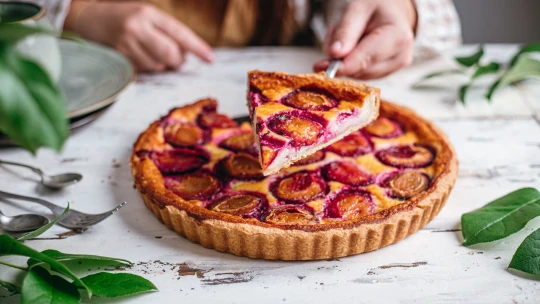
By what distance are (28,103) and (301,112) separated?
34.6 inches

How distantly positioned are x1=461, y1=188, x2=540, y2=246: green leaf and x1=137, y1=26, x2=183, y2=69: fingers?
1.33 m

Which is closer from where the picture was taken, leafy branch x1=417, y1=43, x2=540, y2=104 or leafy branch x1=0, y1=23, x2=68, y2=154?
leafy branch x1=0, y1=23, x2=68, y2=154

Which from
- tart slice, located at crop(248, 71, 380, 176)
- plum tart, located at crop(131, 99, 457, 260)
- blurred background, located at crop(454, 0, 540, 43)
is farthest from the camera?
blurred background, located at crop(454, 0, 540, 43)

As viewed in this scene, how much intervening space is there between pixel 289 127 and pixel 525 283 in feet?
2.06

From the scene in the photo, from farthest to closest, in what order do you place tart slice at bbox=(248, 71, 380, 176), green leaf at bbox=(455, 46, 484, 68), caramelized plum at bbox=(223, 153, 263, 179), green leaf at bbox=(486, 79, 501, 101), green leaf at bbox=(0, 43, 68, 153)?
1. green leaf at bbox=(455, 46, 484, 68)
2. green leaf at bbox=(486, 79, 501, 101)
3. caramelized plum at bbox=(223, 153, 263, 179)
4. tart slice at bbox=(248, 71, 380, 176)
5. green leaf at bbox=(0, 43, 68, 153)

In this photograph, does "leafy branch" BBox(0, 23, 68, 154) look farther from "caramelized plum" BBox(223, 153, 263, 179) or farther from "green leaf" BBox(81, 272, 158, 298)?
"caramelized plum" BBox(223, 153, 263, 179)

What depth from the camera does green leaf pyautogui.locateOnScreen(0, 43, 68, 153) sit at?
2.35ft

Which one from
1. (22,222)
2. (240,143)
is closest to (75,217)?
(22,222)

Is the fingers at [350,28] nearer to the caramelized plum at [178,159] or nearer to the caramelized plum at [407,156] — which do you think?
the caramelized plum at [407,156]

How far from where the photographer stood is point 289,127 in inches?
57.2

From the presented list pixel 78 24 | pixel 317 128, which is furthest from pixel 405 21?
pixel 78 24

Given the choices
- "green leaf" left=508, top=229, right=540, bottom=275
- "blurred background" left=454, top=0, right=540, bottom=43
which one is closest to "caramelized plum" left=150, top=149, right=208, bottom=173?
"green leaf" left=508, top=229, right=540, bottom=275

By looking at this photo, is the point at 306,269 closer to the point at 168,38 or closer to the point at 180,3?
the point at 168,38

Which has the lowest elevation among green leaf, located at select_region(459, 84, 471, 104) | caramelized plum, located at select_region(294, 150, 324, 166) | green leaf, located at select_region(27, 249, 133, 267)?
green leaf, located at select_region(27, 249, 133, 267)
